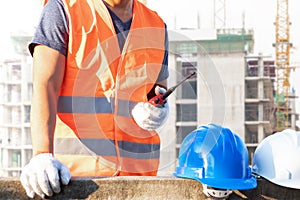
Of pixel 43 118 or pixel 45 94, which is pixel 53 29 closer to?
pixel 45 94

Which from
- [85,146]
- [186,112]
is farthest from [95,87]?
[186,112]

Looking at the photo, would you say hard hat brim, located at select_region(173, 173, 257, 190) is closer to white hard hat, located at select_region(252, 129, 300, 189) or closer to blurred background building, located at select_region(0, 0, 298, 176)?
white hard hat, located at select_region(252, 129, 300, 189)

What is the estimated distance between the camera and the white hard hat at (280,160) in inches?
94.3

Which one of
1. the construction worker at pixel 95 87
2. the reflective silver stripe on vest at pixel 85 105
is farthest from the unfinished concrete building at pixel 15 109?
the reflective silver stripe on vest at pixel 85 105

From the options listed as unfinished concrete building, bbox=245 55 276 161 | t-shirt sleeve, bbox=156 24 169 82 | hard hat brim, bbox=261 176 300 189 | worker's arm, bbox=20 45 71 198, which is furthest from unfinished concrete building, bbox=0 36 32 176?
hard hat brim, bbox=261 176 300 189

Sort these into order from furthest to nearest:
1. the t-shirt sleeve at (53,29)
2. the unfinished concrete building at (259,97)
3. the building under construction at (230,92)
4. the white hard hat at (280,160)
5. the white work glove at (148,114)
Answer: the unfinished concrete building at (259,97), the building under construction at (230,92), the white work glove at (148,114), the t-shirt sleeve at (53,29), the white hard hat at (280,160)

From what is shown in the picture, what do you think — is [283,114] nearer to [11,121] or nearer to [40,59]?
[11,121]

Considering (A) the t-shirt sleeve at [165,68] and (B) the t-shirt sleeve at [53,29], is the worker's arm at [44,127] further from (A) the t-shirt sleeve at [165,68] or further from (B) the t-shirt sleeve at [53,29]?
(A) the t-shirt sleeve at [165,68]

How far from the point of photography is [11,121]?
58469 mm

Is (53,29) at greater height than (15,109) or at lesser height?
greater

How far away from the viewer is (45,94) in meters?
2.42

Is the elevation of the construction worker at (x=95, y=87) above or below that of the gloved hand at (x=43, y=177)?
above

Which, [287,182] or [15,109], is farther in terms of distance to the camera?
[15,109]

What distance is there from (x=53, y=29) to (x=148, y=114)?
1.96ft
